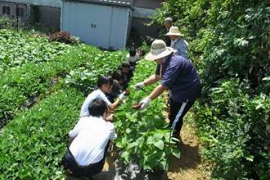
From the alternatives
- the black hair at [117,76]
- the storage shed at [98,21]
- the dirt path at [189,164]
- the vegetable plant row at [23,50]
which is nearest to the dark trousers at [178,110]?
the dirt path at [189,164]

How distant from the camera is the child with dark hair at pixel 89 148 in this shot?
414 centimetres

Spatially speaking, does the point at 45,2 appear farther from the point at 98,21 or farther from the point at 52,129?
the point at 52,129

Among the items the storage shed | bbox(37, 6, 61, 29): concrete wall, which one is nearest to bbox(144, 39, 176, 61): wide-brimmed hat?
the storage shed

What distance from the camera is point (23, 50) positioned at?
37.0 ft

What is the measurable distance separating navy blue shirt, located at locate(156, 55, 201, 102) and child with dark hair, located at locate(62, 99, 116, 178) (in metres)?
1.02

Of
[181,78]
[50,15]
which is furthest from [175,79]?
[50,15]

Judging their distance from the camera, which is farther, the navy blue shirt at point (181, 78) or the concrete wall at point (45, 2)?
the concrete wall at point (45, 2)

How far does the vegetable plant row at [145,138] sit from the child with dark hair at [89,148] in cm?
21

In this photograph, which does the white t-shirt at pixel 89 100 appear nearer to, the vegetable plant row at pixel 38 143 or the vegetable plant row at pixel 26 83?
the vegetable plant row at pixel 38 143

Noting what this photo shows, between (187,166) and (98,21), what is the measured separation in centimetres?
1354

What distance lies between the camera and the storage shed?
1720cm

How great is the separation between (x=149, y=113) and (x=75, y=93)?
2249 mm

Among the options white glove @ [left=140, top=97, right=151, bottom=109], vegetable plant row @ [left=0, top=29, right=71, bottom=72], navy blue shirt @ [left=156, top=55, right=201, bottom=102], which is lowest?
vegetable plant row @ [left=0, top=29, right=71, bottom=72]

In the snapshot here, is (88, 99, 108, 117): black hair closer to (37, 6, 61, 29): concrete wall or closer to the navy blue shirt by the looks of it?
the navy blue shirt
